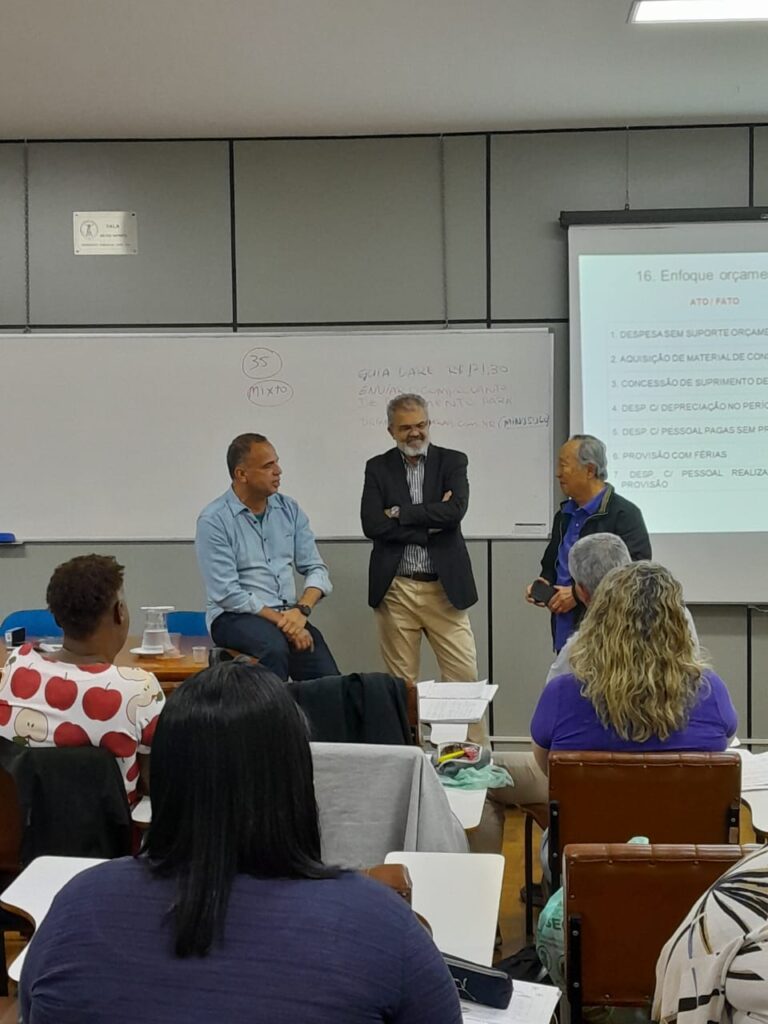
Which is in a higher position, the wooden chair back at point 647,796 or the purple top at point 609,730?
the purple top at point 609,730

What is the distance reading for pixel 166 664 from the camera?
3.30 m

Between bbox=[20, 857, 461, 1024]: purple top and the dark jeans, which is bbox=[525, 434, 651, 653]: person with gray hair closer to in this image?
the dark jeans

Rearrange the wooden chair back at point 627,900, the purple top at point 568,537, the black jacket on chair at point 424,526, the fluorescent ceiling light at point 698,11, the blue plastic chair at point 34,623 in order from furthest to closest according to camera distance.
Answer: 1. the black jacket on chair at point 424,526
2. the blue plastic chair at point 34,623
3. the purple top at point 568,537
4. the fluorescent ceiling light at point 698,11
5. the wooden chair back at point 627,900

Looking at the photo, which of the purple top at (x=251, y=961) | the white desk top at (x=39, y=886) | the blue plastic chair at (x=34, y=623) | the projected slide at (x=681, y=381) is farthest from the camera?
the projected slide at (x=681, y=381)

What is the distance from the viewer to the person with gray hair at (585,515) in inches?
154

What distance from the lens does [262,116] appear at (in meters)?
4.45

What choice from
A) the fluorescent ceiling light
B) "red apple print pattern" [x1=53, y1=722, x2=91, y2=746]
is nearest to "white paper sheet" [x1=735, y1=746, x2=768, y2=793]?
"red apple print pattern" [x1=53, y1=722, x2=91, y2=746]

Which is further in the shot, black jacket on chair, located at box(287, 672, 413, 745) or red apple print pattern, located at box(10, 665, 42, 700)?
black jacket on chair, located at box(287, 672, 413, 745)

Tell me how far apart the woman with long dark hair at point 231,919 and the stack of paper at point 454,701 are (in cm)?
186

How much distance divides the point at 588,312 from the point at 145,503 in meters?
2.32

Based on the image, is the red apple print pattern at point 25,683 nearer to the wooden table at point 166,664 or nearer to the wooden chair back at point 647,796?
the wooden table at point 166,664

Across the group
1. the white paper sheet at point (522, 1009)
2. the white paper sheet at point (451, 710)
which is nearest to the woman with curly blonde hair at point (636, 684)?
the white paper sheet at point (451, 710)

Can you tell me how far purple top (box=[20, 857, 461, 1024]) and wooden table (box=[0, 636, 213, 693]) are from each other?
79.2 inches

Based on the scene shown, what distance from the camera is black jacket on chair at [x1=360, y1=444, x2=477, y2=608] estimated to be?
14.1ft
